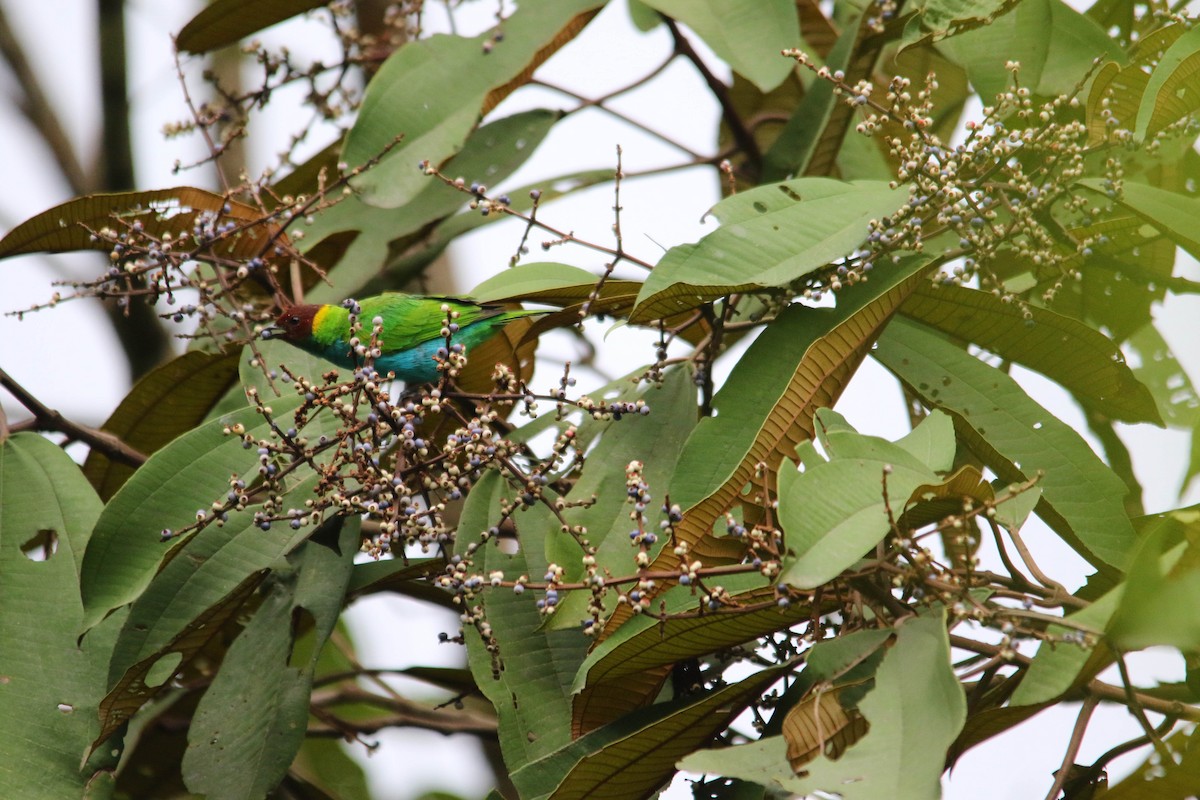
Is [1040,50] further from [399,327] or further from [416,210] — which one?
[399,327]

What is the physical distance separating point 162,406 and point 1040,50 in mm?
2186

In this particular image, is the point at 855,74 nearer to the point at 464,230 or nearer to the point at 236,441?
the point at 464,230

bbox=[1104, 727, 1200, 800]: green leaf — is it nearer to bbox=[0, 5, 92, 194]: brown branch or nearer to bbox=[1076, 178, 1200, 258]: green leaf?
bbox=[1076, 178, 1200, 258]: green leaf

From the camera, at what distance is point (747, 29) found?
2625mm

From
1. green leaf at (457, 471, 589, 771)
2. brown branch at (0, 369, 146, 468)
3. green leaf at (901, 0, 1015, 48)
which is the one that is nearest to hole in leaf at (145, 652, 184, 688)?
brown branch at (0, 369, 146, 468)

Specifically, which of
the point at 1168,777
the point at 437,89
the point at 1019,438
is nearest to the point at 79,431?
the point at 437,89

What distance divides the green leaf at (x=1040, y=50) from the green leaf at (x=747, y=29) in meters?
0.37

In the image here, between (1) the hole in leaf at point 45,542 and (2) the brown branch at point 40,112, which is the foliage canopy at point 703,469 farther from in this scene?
(2) the brown branch at point 40,112

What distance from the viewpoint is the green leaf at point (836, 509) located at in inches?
58.4

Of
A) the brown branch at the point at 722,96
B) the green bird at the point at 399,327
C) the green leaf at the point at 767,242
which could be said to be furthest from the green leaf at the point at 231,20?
the green leaf at the point at 767,242

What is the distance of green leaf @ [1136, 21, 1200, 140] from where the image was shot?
200 cm

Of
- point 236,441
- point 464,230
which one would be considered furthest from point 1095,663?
point 464,230

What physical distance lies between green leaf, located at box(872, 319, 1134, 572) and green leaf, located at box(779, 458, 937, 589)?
1.70 feet

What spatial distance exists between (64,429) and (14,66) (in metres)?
2.99
